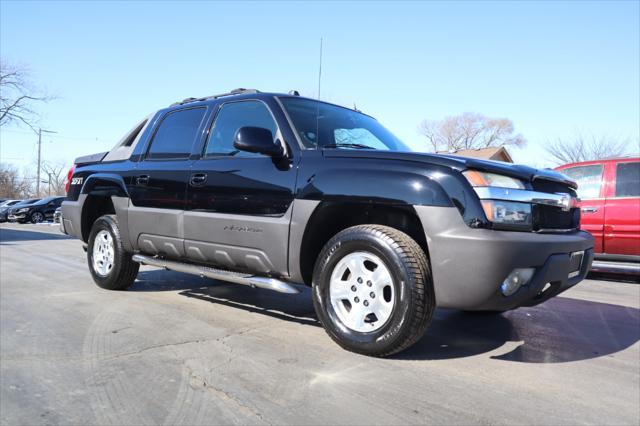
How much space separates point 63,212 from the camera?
5.93 meters

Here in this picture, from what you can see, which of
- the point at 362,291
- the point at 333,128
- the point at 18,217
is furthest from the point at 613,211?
the point at 18,217

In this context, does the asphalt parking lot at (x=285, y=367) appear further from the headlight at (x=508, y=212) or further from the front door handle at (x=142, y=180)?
the front door handle at (x=142, y=180)

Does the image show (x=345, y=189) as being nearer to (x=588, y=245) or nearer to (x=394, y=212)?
(x=394, y=212)

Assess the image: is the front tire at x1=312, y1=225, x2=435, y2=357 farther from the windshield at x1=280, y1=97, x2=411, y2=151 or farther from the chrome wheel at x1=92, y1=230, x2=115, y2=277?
the chrome wheel at x1=92, y1=230, x2=115, y2=277

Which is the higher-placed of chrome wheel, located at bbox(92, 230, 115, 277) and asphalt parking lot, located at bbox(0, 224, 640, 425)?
chrome wheel, located at bbox(92, 230, 115, 277)

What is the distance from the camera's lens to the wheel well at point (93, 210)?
564cm

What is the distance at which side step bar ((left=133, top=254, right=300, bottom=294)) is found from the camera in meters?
3.49

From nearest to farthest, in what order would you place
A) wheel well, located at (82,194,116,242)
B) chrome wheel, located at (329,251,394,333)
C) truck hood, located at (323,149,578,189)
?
1. truck hood, located at (323,149,578,189)
2. chrome wheel, located at (329,251,394,333)
3. wheel well, located at (82,194,116,242)

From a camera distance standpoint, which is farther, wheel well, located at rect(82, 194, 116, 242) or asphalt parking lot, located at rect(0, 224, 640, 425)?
wheel well, located at rect(82, 194, 116, 242)

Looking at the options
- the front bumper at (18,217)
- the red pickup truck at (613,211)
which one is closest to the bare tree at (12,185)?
the front bumper at (18,217)

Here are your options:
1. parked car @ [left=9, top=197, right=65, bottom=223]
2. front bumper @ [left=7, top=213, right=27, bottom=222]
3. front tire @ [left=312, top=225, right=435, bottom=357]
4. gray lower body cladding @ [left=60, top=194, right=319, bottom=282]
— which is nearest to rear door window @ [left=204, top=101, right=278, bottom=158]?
gray lower body cladding @ [left=60, top=194, right=319, bottom=282]

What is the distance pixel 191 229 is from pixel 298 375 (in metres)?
Answer: 1.95

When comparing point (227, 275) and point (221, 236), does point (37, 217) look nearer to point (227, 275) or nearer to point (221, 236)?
point (221, 236)

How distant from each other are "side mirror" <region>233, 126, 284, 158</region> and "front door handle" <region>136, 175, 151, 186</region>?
162 cm
